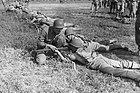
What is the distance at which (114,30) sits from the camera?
10.6m

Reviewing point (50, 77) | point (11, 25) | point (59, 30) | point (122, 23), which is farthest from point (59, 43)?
point (122, 23)

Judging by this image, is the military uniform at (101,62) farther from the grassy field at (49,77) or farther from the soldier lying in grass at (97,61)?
the grassy field at (49,77)

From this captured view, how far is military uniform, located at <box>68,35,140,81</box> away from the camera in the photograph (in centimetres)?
487

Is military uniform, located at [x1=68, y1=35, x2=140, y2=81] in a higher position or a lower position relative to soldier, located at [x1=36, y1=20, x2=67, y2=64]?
lower

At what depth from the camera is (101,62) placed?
5.42 meters

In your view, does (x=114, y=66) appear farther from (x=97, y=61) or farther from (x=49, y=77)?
(x=49, y=77)

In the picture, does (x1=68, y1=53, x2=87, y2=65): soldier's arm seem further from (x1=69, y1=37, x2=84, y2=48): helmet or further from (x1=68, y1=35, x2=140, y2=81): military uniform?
(x1=69, y1=37, x2=84, y2=48): helmet

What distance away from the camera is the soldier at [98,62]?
4.89 meters

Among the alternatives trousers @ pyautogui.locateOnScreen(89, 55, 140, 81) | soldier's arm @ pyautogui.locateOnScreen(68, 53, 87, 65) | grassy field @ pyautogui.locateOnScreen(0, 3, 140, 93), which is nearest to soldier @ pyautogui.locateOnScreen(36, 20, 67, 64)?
grassy field @ pyautogui.locateOnScreen(0, 3, 140, 93)

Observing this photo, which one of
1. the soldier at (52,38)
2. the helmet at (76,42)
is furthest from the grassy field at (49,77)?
the helmet at (76,42)

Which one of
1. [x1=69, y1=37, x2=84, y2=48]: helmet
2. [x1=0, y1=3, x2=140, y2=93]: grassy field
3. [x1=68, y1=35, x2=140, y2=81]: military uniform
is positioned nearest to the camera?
[x1=0, y1=3, x2=140, y2=93]: grassy field

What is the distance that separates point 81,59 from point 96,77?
37.4 inches

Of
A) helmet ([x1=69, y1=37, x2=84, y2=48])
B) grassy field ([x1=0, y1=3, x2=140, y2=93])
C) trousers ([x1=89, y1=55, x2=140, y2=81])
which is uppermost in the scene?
helmet ([x1=69, y1=37, x2=84, y2=48])

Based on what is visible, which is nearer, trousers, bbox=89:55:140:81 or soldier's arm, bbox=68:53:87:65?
trousers, bbox=89:55:140:81
